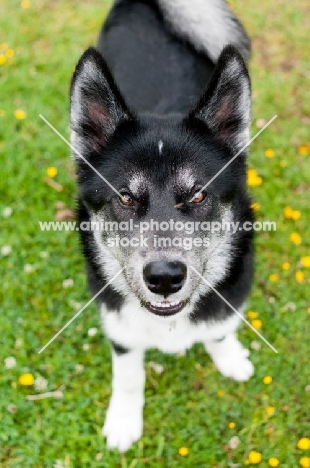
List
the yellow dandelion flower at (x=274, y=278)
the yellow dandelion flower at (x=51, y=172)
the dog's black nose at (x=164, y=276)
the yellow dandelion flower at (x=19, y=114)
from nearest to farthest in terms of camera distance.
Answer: the dog's black nose at (x=164, y=276)
the yellow dandelion flower at (x=274, y=278)
the yellow dandelion flower at (x=51, y=172)
the yellow dandelion flower at (x=19, y=114)

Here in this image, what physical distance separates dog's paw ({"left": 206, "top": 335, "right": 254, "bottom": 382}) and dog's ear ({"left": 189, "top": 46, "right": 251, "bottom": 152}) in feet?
4.76

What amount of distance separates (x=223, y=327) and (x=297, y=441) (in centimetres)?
95

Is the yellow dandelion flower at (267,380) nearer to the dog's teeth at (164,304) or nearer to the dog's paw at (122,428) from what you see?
the dog's paw at (122,428)

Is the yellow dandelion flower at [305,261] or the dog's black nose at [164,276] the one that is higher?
the dog's black nose at [164,276]

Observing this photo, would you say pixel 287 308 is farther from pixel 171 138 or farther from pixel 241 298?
pixel 171 138

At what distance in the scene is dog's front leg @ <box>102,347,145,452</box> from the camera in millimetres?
3141

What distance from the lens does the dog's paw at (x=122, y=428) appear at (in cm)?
324

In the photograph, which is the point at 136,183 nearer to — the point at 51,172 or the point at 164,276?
the point at 164,276

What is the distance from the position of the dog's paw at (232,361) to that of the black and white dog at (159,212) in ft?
0.75

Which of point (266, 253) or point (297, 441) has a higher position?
point (266, 253)

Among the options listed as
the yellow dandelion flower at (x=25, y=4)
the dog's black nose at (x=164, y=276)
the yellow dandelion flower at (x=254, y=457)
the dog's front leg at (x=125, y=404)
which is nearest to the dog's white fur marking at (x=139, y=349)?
the dog's front leg at (x=125, y=404)

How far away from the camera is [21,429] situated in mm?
3330

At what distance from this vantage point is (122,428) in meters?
3.24

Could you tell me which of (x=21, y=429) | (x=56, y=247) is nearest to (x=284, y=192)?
(x=56, y=247)
